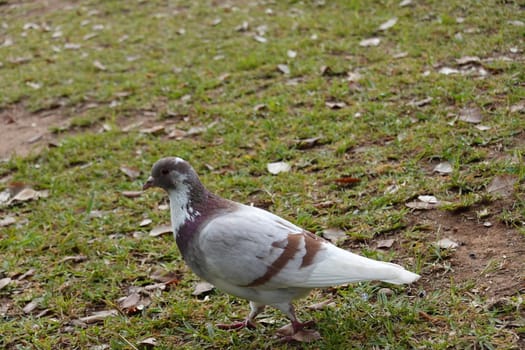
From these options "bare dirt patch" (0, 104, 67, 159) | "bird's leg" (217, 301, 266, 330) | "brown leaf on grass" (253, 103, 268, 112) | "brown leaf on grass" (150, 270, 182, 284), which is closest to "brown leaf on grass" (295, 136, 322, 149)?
"brown leaf on grass" (253, 103, 268, 112)

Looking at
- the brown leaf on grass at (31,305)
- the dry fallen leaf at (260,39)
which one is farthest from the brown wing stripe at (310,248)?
the dry fallen leaf at (260,39)

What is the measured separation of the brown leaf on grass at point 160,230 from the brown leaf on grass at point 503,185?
194 centimetres

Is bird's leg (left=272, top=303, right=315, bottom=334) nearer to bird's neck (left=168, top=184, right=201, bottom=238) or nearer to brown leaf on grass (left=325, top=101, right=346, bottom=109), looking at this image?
bird's neck (left=168, top=184, right=201, bottom=238)

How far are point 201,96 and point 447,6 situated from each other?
9.03 ft

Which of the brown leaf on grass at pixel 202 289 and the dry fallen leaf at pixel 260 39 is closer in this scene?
the brown leaf on grass at pixel 202 289

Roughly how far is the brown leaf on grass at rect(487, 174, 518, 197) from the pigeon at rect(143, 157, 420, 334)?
3.99 feet

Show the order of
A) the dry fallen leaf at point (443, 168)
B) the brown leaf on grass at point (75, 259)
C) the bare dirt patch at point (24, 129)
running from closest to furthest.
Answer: the brown leaf on grass at point (75, 259), the dry fallen leaf at point (443, 168), the bare dirt patch at point (24, 129)

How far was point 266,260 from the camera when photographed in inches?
117

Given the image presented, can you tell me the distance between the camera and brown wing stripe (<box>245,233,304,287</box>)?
2.97 metres

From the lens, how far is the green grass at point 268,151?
3.36m

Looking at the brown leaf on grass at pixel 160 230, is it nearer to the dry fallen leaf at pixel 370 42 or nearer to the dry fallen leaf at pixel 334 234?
the dry fallen leaf at pixel 334 234

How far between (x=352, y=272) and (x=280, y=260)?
12.2 inches

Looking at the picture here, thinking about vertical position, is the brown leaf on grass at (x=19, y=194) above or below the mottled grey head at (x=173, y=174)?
below

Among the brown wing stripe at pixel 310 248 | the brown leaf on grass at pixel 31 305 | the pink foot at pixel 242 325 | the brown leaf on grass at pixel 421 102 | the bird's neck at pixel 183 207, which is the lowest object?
the brown leaf on grass at pixel 31 305
